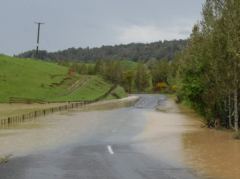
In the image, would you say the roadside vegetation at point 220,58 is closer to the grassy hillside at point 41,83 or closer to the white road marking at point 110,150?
the white road marking at point 110,150

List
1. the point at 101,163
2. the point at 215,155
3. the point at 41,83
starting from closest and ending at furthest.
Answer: the point at 101,163 < the point at 215,155 < the point at 41,83

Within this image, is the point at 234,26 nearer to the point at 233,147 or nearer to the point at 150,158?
the point at 233,147

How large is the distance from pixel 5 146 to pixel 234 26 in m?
13.4

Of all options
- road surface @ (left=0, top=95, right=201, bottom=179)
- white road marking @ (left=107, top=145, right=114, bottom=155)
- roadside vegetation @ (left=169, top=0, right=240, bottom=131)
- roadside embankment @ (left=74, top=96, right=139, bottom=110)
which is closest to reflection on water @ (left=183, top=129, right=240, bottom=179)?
road surface @ (left=0, top=95, right=201, bottom=179)

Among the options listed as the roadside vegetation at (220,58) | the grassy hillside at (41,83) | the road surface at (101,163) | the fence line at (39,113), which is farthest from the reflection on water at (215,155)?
the grassy hillside at (41,83)

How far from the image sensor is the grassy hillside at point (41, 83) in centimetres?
10919

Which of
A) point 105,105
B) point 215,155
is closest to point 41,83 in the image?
point 105,105

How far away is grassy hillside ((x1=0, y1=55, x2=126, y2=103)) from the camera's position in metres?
109

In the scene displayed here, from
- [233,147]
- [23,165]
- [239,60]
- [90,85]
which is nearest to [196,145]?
[233,147]

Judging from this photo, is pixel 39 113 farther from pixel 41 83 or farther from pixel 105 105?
pixel 41 83

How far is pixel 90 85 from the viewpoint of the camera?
132125mm

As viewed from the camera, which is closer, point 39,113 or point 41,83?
point 39,113

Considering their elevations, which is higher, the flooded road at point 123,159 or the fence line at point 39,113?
the flooded road at point 123,159

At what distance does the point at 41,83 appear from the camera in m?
122
